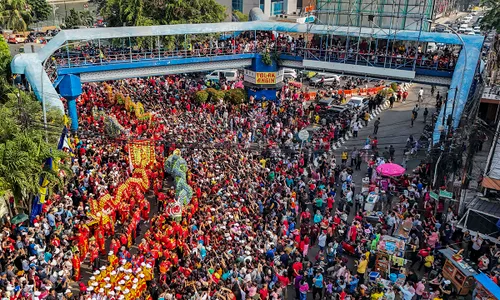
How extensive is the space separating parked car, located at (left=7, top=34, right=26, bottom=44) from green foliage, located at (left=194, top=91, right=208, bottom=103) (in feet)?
97.8

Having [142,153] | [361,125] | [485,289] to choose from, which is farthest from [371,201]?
[361,125]

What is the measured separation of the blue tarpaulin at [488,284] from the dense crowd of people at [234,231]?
0.97 metres

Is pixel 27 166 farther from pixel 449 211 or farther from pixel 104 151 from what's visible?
pixel 449 211

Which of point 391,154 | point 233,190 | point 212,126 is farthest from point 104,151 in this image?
point 391,154

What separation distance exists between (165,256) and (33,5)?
5402 cm

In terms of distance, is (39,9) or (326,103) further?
(39,9)

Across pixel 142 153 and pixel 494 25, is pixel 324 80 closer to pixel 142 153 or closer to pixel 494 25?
pixel 494 25

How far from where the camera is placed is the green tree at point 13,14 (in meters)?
47.8

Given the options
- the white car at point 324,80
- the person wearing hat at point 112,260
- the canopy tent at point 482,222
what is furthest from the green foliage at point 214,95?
the person wearing hat at point 112,260

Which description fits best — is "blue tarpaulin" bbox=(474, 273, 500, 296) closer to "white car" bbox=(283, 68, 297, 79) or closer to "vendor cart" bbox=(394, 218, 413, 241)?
"vendor cart" bbox=(394, 218, 413, 241)

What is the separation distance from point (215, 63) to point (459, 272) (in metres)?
20.4

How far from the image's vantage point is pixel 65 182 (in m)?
19.1

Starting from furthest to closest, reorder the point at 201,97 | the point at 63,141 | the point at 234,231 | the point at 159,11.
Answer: the point at 159,11
the point at 201,97
the point at 63,141
the point at 234,231

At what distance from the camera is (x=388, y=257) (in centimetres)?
1505
